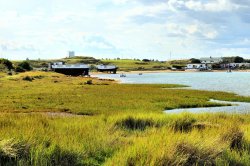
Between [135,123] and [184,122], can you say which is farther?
[135,123]

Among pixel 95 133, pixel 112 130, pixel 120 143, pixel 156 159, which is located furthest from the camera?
pixel 112 130

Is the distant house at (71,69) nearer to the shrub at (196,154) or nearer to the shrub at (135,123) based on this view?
the shrub at (135,123)

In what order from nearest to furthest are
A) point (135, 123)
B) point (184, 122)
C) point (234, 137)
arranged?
point (234, 137) → point (184, 122) → point (135, 123)

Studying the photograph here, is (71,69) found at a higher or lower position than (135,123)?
lower

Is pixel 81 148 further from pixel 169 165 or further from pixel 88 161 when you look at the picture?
pixel 169 165

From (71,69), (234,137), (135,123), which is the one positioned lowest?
(71,69)

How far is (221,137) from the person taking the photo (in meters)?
13.8

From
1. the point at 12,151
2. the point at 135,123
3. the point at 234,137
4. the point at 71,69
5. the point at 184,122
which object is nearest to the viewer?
the point at 12,151

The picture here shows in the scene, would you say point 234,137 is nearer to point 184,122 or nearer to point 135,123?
→ point 184,122

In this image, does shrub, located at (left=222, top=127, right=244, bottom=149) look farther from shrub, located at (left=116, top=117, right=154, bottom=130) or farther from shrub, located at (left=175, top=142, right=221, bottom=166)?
shrub, located at (left=116, top=117, right=154, bottom=130)

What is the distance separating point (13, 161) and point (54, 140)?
2040 mm

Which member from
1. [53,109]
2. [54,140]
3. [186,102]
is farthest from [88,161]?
[186,102]

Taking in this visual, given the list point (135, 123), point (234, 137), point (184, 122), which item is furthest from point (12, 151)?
point (184, 122)

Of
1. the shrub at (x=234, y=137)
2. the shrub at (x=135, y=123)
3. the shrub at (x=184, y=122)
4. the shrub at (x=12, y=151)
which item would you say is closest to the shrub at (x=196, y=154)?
the shrub at (x=234, y=137)
